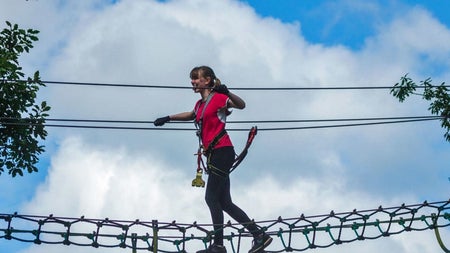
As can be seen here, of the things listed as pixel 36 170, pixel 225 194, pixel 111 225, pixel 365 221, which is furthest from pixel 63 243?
pixel 36 170

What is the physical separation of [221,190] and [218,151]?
0.35 meters

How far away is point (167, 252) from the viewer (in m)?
8.10

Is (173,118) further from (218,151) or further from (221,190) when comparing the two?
(221,190)

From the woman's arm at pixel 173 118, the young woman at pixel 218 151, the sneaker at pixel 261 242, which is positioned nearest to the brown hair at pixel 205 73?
the young woman at pixel 218 151

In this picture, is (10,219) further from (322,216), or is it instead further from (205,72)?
(322,216)

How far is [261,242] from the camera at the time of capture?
8.12 meters

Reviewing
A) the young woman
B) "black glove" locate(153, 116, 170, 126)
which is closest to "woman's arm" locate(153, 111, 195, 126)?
"black glove" locate(153, 116, 170, 126)

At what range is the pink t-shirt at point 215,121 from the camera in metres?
8.32

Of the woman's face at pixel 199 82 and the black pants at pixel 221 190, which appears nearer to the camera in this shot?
the black pants at pixel 221 190

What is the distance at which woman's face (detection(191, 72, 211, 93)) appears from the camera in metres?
8.47

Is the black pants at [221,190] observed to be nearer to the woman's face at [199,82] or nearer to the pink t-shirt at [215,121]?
the pink t-shirt at [215,121]

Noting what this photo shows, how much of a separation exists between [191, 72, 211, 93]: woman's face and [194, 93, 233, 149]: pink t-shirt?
→ 17 centimetres

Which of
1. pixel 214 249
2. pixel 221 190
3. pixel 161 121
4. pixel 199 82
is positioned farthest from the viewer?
pixel 161 121

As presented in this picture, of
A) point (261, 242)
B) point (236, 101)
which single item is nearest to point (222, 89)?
point (236, 101)
